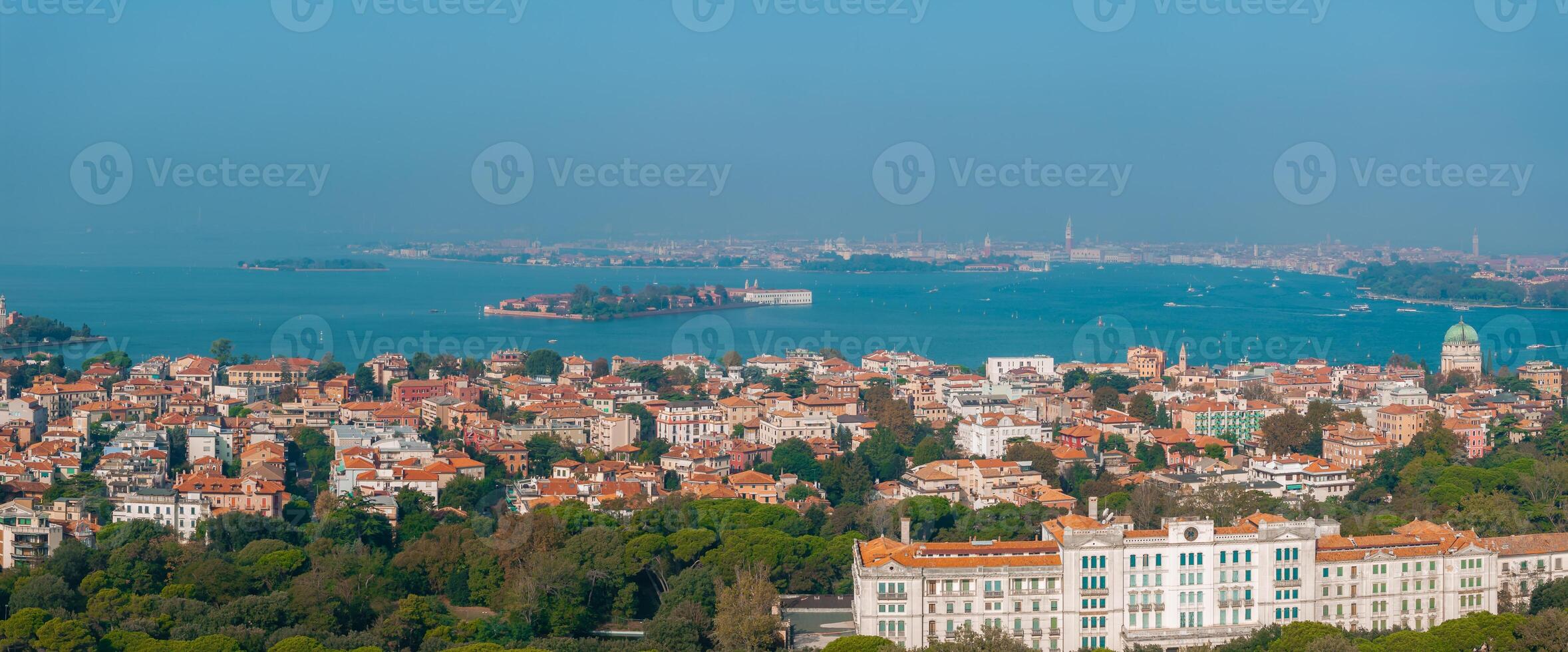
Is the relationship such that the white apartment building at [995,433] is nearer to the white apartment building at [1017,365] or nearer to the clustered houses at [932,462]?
the clustered houses at [932,462]

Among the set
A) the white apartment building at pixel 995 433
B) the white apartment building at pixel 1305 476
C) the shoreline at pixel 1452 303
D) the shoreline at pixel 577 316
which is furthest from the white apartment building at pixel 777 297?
the white apartment building at pixel 1305 476

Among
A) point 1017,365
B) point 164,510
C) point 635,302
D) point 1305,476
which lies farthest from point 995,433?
point 635,302

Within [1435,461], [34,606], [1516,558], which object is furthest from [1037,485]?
[34,606]

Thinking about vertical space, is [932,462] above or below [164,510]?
above

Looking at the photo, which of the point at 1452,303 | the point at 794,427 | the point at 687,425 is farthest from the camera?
the point at 1452,303

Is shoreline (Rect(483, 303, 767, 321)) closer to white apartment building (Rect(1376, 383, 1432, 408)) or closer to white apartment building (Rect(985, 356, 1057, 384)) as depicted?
white apartment building (Rect(985, 356, 1057, 384))

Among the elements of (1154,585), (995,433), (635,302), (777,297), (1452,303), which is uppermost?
(777,297)

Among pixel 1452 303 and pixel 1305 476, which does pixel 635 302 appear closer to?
pixel 1452 303

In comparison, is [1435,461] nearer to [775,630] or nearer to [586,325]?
[775,630]

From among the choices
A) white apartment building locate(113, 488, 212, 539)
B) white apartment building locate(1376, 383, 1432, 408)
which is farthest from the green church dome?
white apartment building locate(113, 488, 212, 539)
